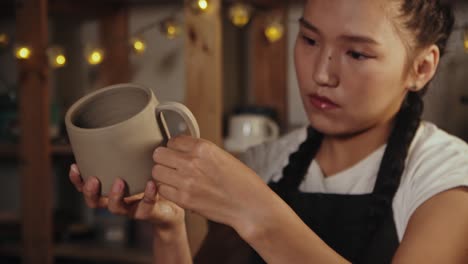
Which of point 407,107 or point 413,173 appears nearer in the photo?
point 413,173

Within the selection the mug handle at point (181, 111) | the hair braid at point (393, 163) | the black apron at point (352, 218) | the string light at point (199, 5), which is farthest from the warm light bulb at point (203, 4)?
the mug handle at point (181, 111)

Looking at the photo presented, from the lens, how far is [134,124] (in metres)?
0.73

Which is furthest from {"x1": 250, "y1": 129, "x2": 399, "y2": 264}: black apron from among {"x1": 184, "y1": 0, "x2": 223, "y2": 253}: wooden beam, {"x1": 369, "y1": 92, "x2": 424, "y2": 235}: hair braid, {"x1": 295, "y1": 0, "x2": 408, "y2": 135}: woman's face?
{"x1": 184, "y1": 0, "x2": 223, "y2": 253}: wooden beam

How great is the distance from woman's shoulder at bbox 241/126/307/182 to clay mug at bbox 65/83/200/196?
551 millimetres

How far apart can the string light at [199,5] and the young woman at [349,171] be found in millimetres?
646

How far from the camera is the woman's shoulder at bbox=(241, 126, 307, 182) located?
1308mm

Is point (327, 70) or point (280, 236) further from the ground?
point (327, 70)

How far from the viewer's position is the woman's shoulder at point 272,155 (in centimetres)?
131

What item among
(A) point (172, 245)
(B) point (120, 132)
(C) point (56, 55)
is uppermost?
(B) point (120, 132)

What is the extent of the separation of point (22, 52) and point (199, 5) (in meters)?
0.78

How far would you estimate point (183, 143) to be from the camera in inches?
29.3

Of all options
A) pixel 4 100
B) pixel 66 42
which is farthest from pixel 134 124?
pixel 66 42

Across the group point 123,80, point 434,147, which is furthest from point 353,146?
point 123,80

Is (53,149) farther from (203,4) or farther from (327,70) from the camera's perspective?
(327,70)
